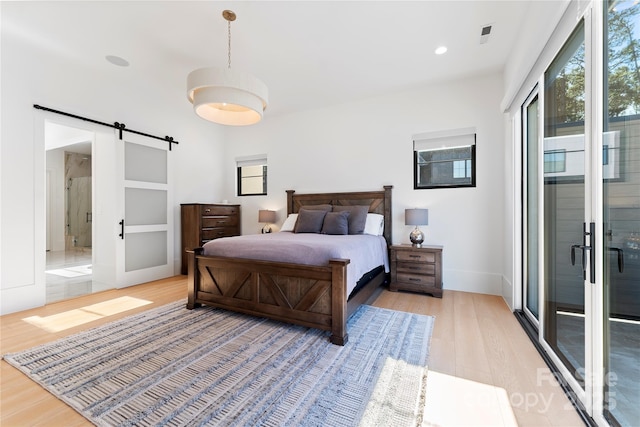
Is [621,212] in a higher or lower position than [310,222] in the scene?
higher

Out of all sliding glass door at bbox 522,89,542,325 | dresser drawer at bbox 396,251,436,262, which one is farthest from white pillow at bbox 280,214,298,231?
sliding glass door at bbox 522,89,542,325

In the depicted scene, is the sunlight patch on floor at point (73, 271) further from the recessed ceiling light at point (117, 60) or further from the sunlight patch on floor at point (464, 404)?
the sunlight patch on floor at point (464, 404)

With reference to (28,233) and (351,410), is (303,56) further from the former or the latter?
(28,233)

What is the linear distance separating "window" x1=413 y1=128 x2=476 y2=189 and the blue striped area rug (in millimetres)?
2141

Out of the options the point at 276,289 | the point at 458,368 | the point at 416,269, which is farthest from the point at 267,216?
the point at 458,368

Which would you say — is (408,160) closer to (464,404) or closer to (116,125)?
(464,404)

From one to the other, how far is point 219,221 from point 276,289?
2.90 meters

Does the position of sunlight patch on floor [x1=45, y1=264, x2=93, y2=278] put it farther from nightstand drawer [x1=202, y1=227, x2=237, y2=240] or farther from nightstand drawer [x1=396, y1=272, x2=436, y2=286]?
nightstand drawer [x1=396, y1=272, x2=436, y2=286]

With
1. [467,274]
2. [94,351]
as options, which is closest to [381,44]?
[467,274]

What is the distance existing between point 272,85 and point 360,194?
2.12m

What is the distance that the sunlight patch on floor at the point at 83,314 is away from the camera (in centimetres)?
250

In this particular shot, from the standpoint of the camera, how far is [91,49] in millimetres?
2998

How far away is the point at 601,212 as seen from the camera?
129 centimetres

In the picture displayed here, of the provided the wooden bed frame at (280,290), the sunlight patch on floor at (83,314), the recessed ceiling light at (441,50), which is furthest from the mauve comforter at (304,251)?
the recessed ceiling light at (441,50)
